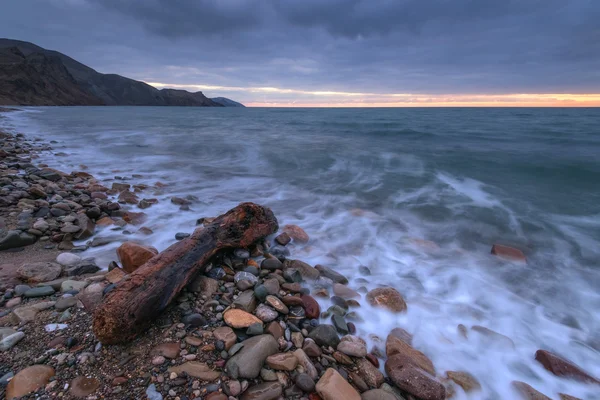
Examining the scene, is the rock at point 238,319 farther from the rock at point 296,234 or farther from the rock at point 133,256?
the rock at point 296,234

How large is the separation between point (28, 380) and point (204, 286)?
124cm

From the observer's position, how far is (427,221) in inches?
236

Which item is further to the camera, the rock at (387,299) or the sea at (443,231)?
the rock at (387,299)

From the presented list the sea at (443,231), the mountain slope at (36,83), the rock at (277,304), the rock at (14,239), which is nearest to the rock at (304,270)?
the sea at (443,231)

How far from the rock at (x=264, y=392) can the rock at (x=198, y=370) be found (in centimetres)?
23

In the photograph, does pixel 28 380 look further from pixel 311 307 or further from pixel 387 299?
pixel 387 299

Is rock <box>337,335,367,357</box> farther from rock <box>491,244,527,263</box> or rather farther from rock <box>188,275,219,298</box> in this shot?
rock <box>491,244,527,263</box>

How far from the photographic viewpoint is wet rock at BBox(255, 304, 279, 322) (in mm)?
2390

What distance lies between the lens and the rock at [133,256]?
3030mm

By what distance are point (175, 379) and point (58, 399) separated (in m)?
0.59

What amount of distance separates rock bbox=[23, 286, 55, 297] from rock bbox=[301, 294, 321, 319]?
218 centimetres

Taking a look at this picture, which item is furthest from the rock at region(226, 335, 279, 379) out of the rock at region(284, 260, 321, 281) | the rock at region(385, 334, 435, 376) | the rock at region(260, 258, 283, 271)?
the rock at region(284, 260, 321, 281)

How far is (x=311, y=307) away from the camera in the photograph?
2646mm

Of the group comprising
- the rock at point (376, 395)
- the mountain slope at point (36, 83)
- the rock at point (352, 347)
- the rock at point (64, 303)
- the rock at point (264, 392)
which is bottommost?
the rock at point (376, 395)
